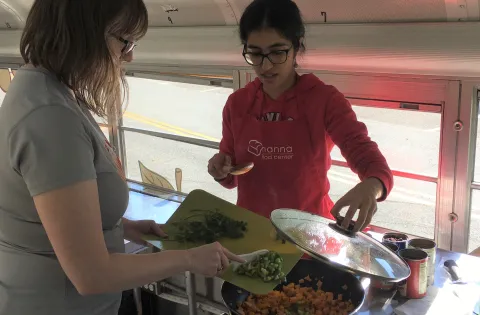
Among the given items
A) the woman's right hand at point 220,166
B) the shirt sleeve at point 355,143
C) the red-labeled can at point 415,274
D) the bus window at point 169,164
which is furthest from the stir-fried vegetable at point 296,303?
the bus window at point 169,164

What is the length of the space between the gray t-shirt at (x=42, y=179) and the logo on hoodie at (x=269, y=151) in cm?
60

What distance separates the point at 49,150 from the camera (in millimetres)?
917

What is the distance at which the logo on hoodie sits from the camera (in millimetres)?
1639

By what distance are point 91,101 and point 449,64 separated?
132 cm

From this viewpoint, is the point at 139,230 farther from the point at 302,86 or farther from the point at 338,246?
the point at 302,86

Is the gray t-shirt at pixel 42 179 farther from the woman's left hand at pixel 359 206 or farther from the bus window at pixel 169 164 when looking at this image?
the bus window at pixel 169 164

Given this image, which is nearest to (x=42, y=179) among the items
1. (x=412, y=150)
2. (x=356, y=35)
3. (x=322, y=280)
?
(x=322, y=280)

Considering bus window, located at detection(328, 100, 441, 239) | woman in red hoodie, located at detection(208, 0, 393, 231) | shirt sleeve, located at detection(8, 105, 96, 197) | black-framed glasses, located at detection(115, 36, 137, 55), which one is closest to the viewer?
shirt sleeve, located at detection(8, 105, 96, 197)

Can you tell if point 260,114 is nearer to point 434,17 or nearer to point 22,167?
point 434,17

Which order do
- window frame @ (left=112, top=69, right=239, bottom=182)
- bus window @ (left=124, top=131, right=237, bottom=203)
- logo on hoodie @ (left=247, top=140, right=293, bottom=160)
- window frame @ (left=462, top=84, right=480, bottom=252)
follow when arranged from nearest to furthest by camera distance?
logo on hoodie @ (left=247, top=140, right=293, bottom=160), window frame @ (left=462, top=84, right=480, bottom=252), window frame @ (left=112, top=69, right=239, bottom=182), bus window @ (left=124, top=131, right=237, bottom=203)

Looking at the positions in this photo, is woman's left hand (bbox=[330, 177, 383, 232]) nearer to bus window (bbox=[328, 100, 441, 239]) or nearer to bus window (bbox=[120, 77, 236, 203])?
bus window (bbox=[328, 100, 441, 239])

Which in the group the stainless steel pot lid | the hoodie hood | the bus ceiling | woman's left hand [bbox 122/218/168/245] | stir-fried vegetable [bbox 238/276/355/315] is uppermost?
the bus ceiling

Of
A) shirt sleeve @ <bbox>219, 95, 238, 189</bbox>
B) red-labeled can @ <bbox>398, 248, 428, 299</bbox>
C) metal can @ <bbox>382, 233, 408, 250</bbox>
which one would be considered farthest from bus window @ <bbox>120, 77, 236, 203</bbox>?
red-labeled can @ <bbox>398, 248, 428, 299</bbox>

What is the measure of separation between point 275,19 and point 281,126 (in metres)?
0.33
